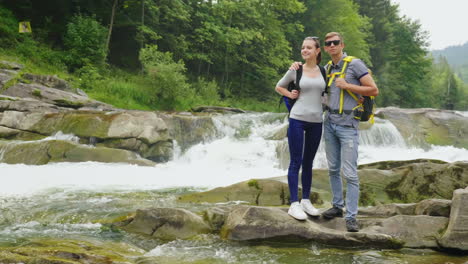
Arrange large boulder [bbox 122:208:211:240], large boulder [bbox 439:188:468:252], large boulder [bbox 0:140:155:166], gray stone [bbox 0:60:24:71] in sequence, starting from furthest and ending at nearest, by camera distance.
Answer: gray stone [bbox 0:60:24:71], large boulder [bbox 0:140:155:166], large boulder [bbox 122:208:211:240], large boulder [bbox 439:188:468:252]

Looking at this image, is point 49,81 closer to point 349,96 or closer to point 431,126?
point 349,96

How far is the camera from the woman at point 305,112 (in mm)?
4285

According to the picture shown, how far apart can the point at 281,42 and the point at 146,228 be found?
27.9 meters

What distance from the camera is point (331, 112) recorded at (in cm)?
435

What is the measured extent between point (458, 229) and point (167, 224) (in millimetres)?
3306

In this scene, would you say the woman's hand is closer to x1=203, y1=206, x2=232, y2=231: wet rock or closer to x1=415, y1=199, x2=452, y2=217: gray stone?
x1=203, y1=206, x2=232, y2=231: wet rock

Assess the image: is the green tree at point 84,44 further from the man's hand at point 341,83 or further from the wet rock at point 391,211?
the man's hand at point 341,83

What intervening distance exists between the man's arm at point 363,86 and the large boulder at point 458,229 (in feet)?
4.86

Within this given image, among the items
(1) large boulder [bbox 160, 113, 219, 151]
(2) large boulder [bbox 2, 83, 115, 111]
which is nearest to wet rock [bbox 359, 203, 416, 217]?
(1) large boulder [bbox 160, 113, 219, 151]

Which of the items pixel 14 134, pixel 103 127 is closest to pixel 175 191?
pixel 103 127

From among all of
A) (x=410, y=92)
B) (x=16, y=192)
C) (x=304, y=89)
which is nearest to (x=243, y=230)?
(x=304, y=89)

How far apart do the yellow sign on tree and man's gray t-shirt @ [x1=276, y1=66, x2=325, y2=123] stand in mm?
22845

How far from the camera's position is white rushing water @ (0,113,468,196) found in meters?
9.34

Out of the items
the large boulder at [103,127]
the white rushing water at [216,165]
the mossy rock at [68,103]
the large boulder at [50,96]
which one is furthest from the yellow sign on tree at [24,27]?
the white rushing water at [216,165]
